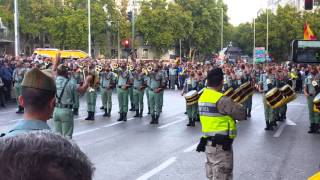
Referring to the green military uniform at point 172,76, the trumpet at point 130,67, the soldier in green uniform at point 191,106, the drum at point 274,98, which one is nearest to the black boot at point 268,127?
the drum at point 274,98

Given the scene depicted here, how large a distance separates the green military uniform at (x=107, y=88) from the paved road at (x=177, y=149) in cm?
82

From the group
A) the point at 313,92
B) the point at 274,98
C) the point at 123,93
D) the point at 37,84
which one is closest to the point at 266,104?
the point at 274,98

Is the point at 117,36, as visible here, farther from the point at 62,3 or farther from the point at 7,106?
the point at 7,106

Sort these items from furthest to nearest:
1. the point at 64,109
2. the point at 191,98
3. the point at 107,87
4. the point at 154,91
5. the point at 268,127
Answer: the point at 107,87
the point at 154,91
the point at 191,98
the point at 268,127
the point at 64,109

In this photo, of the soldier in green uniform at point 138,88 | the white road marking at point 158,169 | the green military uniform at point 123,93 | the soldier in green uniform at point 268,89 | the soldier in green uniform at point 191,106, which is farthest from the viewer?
the soldier in green uniform at point 138,88

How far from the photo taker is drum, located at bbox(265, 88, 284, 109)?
1570 cm

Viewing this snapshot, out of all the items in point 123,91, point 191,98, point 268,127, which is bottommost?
point 268,127

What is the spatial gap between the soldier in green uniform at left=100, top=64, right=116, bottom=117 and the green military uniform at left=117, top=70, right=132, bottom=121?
1.50 ft

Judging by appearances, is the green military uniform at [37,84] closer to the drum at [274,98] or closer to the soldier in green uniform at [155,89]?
the drum at [274,98]

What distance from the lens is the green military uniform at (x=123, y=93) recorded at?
1778 cm

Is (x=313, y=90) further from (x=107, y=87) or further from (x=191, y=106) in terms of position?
(x=107, y=87)

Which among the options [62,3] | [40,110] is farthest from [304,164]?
[62,3]

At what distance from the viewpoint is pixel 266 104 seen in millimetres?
16031

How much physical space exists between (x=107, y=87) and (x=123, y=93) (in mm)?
1098
